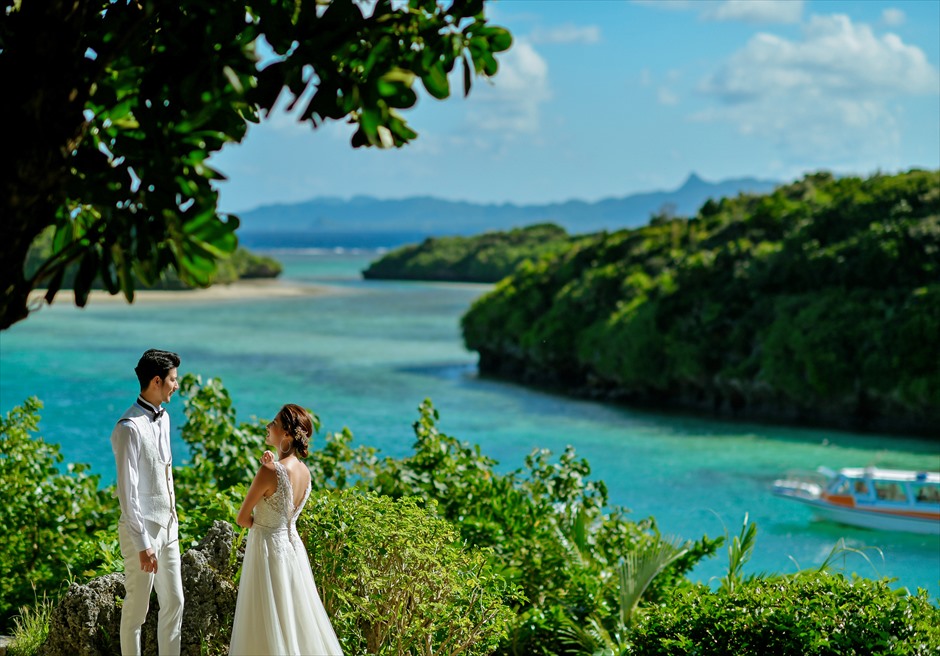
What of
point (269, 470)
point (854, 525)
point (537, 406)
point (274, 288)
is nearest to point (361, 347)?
point (537, 406)

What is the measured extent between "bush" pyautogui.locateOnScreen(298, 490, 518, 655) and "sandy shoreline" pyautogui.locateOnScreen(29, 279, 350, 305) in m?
49.4

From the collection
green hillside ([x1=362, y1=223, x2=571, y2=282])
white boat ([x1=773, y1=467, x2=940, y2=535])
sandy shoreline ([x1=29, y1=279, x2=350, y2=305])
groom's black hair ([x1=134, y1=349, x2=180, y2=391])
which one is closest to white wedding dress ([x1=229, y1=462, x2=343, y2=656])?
groom's black hair ([x1=134, y1=349, x2=180, y2=391])

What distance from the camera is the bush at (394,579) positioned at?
5.40 m

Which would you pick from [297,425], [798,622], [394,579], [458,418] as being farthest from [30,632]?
[458,418]

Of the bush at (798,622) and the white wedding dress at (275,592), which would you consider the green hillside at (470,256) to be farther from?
the white wedding dress at (275,592)

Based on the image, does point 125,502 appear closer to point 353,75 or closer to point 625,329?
point 353,75

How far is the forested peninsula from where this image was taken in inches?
966

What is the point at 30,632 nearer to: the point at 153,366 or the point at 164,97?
the point at 153,366

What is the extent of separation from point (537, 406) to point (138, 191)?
26.0 metres

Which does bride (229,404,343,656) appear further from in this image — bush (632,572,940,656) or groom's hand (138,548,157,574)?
bush (632,572,940,656)

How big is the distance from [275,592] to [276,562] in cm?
14

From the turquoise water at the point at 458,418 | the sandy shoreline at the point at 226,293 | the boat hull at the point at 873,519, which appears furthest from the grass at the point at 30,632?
the sandy shoreline at the point at 226,293

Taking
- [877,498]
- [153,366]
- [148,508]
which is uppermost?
[153,366]

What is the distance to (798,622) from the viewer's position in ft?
16.6
